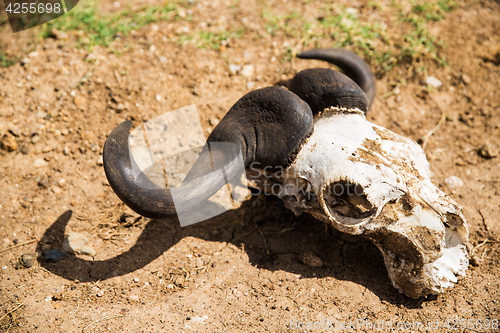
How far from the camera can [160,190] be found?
9.04ft

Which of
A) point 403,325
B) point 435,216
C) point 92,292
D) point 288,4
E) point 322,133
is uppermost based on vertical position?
→ point 288,4

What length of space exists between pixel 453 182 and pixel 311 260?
2.05 m

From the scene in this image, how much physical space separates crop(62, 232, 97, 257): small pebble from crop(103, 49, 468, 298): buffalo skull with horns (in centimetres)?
118

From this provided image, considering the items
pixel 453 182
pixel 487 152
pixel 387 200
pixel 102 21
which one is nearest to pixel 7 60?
pixel 102 21

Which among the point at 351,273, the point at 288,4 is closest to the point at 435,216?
the point at 351,273

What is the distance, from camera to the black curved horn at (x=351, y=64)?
403 centimetres

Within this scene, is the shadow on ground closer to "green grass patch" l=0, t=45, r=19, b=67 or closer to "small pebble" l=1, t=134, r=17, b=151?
"small pebble" l=1, t=134, r=17, b=151

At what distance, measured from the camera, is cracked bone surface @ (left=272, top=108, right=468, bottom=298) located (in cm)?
296

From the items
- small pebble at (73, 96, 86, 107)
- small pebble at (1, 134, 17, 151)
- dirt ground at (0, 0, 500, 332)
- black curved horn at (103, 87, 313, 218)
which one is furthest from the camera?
small pebble at (73, 96, 86, 107)

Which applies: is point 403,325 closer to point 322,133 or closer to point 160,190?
point 322,133

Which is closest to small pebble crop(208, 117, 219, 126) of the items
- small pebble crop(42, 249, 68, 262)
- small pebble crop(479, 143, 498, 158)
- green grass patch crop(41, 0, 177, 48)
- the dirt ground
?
the dirt ground

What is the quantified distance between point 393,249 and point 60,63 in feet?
14.7

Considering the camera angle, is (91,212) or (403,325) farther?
(91,212)

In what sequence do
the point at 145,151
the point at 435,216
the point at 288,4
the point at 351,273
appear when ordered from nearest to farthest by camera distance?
Result: the point at 435,216 → the point at 351,273 → the point at 145,151 → the point at 288,4
